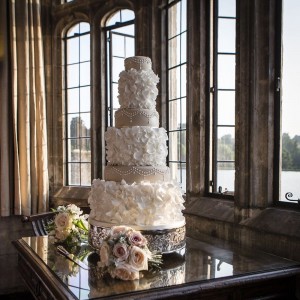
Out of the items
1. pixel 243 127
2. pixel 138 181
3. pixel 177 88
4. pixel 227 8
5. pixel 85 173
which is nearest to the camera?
pixel 138 181

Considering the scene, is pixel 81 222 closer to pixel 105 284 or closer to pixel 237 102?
pixel 105 284

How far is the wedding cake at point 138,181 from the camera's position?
2131 mm

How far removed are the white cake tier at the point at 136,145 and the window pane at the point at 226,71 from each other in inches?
41.8

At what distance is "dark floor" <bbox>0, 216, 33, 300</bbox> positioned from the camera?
4140 millimetres

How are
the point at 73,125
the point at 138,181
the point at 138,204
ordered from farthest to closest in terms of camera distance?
the point at 73,125, the point at 138,181, the point at 138,204

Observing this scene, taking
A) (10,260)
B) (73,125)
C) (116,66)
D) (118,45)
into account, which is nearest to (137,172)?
(116,66)

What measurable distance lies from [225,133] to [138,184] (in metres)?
1.20

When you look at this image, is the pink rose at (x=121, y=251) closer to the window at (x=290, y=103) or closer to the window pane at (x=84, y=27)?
the window at (x=290, y=103)

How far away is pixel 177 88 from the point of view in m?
3.69

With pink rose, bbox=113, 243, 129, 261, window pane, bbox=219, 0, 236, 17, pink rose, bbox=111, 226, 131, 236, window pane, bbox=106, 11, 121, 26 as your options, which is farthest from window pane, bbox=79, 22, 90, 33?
pink rose, bbox=113, 243, 129, 261

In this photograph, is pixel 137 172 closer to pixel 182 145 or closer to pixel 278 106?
pixel 278 106

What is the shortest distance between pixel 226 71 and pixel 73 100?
2.24 meters

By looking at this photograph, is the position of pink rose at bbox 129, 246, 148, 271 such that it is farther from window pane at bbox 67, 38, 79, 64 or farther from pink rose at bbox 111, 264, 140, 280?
window pane at bbox 67, 38, 79, 64

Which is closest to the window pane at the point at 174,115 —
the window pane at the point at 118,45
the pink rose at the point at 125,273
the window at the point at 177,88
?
the window at the point at 177,88
